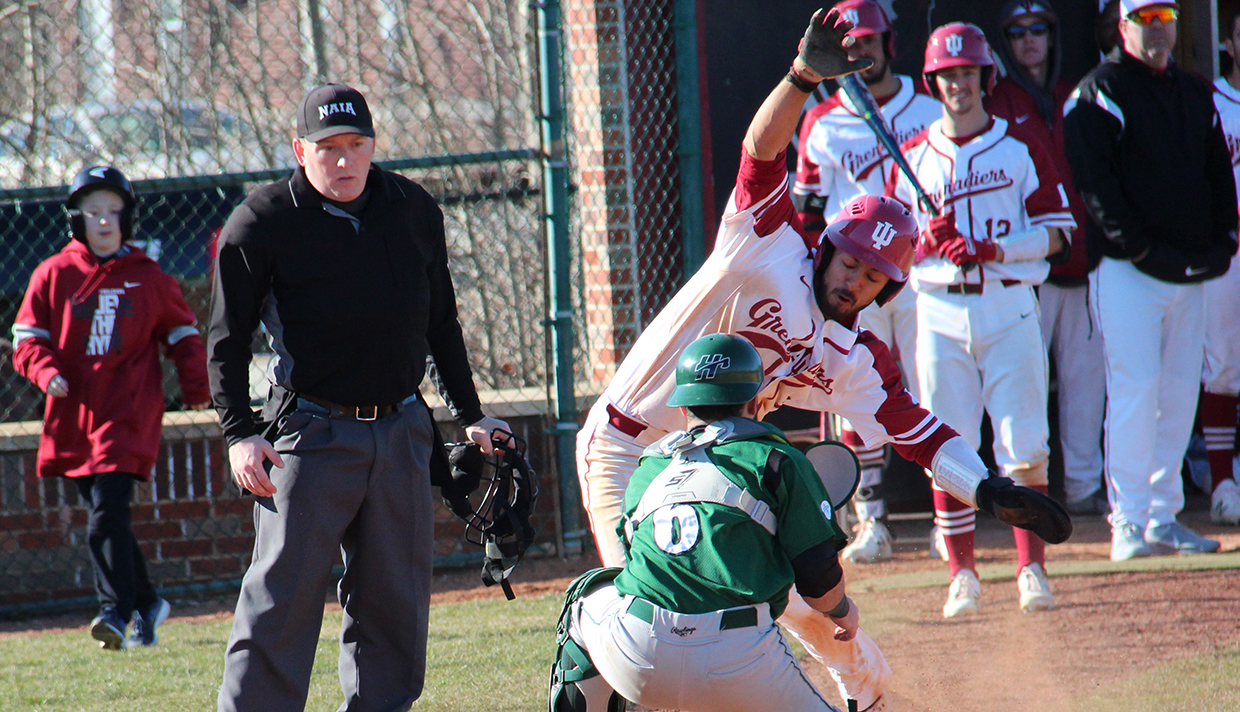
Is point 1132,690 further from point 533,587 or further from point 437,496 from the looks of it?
point 437,496

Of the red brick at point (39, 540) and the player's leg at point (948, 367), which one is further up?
the player's leg at point (948, 367)

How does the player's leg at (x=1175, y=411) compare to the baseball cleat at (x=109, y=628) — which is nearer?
the baseball cleat at (x=109, y=628)

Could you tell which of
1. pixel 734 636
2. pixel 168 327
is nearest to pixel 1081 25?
pixel 168 327

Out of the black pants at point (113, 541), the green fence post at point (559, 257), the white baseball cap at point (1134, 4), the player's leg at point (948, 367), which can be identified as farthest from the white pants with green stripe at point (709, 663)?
the white baseball cap at point (1134, 4)

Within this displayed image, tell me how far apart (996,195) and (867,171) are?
89 centimetres

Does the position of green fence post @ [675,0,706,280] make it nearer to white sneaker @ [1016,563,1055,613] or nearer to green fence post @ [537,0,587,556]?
green fence post @ [537,0,587,556]

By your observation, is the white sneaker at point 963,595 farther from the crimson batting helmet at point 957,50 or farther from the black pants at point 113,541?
the black pants at point 113,541

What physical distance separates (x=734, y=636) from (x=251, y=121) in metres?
6.93

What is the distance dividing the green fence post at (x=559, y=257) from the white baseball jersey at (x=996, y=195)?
1896 millimetres

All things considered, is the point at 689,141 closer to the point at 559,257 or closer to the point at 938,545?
the point at 559,257

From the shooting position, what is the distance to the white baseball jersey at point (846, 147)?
6230 mm

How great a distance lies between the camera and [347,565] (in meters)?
3.56

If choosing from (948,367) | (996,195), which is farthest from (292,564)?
(996,195)

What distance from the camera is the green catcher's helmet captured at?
289cm
